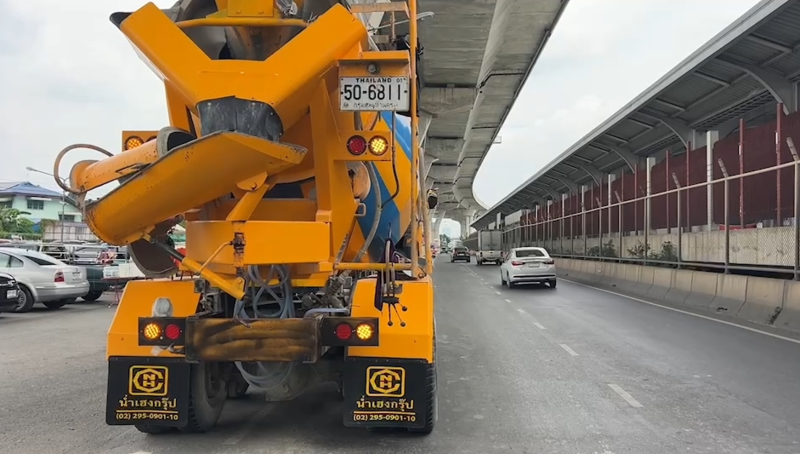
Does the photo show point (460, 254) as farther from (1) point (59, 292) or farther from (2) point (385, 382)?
(2) point (385, 382)

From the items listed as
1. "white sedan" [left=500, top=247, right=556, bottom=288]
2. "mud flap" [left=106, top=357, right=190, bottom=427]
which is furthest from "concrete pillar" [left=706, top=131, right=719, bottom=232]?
"mud flap" [left=106, top=357, right=190, bottom=427]

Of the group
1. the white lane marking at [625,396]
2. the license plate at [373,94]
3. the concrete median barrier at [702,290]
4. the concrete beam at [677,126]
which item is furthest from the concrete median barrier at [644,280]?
the license plate at [373,94]

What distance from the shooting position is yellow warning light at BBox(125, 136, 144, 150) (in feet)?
15.6

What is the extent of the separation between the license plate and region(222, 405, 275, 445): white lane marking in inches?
114

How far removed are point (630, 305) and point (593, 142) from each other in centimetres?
1395

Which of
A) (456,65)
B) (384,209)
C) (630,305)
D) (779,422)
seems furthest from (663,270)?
(384,209)

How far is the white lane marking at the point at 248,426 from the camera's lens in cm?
512

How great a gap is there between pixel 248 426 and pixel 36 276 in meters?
12.1

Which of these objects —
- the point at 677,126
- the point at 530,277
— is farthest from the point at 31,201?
the point at 677,126

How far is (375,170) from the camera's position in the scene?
5.07 meters

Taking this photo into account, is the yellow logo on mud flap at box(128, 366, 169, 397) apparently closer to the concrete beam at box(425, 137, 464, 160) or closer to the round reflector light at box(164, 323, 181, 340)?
the round reflector light at box(164, 323, 181, 340)

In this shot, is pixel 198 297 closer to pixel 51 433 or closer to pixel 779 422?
pixel 51 433

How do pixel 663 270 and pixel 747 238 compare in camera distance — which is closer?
pixel 747 238

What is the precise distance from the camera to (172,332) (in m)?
4.53
